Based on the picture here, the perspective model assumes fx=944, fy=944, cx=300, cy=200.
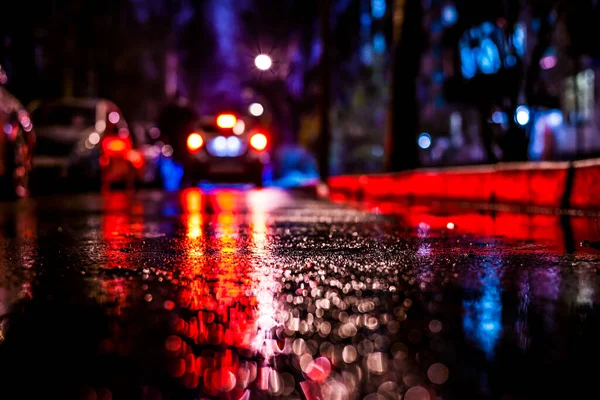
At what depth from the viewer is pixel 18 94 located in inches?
993

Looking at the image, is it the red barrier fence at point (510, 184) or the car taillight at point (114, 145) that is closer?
the red barrier fence at point (510, 184)

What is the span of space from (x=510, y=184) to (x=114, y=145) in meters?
9.61

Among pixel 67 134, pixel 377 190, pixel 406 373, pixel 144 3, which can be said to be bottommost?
pixel 406 373

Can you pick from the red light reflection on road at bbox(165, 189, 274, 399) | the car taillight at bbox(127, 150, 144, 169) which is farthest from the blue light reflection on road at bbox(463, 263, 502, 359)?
the car taillight at bbox(127, 150, 144, 169)

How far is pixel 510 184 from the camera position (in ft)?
43.1

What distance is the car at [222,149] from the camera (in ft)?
75.3

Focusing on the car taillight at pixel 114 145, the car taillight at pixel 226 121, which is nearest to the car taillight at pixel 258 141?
the car taillight at pixel 226 121

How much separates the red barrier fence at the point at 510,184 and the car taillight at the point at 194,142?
19.0 feet

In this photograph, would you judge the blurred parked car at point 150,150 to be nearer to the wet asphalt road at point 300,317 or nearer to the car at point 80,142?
the car at point 80,142

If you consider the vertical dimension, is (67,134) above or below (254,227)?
above

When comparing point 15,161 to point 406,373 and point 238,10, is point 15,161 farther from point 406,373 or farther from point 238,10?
point 238,10

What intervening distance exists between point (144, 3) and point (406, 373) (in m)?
41.6

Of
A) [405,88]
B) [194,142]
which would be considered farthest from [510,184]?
[194,142]

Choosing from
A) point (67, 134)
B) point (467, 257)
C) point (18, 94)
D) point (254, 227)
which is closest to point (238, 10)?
point (18, 94)
